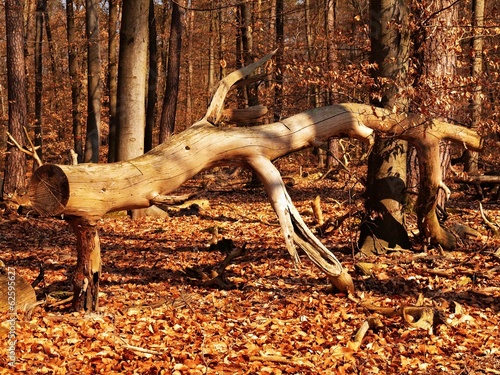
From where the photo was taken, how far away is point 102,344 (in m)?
5.30

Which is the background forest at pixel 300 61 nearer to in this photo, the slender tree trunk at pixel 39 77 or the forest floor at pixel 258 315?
the slender tree trunk at pixel 39 77

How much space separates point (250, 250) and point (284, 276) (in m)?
1.67

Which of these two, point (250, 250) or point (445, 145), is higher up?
point (445, 145)

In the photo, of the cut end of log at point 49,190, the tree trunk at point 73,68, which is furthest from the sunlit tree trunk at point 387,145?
the tree trunk at point 73,68

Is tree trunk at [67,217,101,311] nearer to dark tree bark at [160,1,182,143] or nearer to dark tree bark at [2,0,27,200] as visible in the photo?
dark tree bark at [2,0,27,200]

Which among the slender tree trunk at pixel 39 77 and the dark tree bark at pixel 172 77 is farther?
the slender tree trunk at pixel 39 77

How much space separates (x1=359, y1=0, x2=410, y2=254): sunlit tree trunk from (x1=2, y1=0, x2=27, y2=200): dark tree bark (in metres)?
9.53

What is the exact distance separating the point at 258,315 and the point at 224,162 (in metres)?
1.81

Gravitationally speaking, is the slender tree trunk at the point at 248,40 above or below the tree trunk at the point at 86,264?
above

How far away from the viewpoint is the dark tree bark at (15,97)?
14.0 metres

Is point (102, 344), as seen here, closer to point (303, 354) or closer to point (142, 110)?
point (303, 354)

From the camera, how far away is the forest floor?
4.96 meters

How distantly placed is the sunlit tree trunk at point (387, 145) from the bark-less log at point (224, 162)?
41 cm

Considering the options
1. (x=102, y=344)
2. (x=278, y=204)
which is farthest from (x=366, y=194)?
(x=102, y=344)
